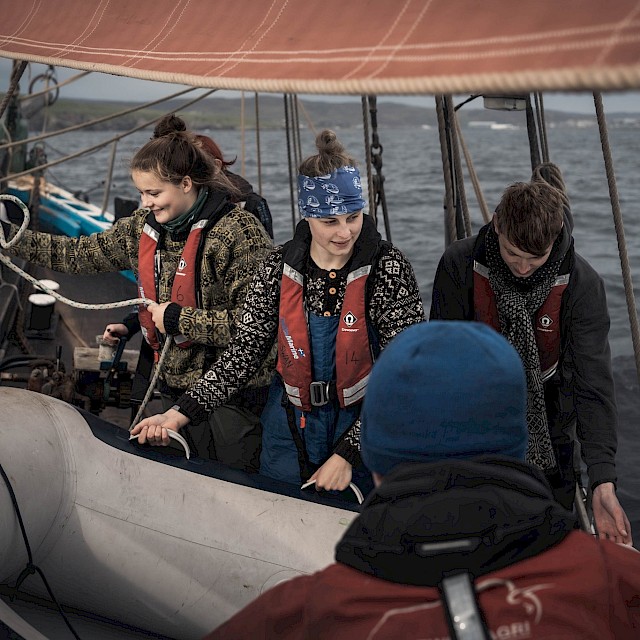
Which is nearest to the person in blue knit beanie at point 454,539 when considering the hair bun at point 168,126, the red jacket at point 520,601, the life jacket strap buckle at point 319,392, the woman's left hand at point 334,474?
the red jacket at point 520,601

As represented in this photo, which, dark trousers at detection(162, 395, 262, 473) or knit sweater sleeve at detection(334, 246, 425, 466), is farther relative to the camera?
dark trousers at detection(162, 395, 262, 473)

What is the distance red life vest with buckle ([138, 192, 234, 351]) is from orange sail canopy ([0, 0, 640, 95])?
0.52 metres

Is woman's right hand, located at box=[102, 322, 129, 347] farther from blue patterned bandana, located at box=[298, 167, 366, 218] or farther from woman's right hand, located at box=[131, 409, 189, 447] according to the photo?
blue patterned bandana, located at box=[298, 167, 366, 218]

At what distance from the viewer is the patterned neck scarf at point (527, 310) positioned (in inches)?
74.5

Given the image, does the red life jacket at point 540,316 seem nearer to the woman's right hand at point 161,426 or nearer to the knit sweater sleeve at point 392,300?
the knit sweater sleeve at point 392,300

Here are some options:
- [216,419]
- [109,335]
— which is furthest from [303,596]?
[109,335]

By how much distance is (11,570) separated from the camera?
1.79m

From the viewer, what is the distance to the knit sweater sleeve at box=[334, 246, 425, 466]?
1.84 meters

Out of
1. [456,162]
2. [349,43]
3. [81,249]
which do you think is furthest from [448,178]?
[349,43]

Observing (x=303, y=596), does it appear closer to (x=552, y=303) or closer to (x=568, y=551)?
(x=568, y=551)

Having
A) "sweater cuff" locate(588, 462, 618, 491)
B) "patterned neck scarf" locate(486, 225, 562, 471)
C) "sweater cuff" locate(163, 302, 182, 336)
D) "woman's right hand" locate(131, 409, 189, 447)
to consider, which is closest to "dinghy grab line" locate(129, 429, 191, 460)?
"woman's right hand" locate(131, 409, 189, 447)

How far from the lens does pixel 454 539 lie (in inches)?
30.3

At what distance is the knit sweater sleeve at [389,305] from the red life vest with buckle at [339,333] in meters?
0.03

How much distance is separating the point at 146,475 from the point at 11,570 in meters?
0.34
